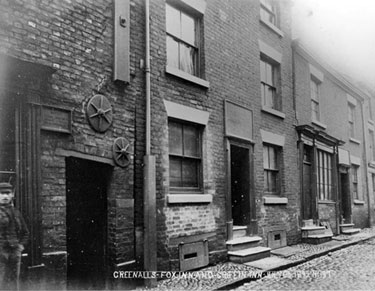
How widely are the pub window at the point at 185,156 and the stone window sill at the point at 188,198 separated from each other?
23 centimetres

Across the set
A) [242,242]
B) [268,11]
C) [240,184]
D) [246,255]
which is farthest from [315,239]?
[268,11]

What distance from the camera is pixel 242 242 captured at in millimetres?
9688

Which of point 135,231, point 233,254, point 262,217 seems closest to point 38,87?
point 135,231

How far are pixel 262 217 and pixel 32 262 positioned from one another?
685 centimetres

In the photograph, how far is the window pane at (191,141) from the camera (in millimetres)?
8820

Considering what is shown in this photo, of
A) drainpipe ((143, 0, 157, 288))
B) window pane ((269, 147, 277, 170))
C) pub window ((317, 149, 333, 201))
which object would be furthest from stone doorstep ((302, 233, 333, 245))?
drainpipe ((143, 0, 157, 288))

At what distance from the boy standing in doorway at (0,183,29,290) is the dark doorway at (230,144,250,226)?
20.3 ft

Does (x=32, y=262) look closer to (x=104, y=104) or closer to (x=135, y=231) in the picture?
(x=135, y=231)

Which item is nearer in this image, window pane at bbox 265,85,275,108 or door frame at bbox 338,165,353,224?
window pane at bbox 265,85,275,108

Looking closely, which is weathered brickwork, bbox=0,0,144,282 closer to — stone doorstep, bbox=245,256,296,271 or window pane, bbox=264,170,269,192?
stone doorstep, bbox=245,256,296,271

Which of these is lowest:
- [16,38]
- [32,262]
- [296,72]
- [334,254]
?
[334,254]

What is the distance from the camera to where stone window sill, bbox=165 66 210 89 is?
8250 mm

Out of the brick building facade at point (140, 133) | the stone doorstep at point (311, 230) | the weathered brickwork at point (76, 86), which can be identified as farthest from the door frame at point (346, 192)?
the weathered brickwork at point (76, 86)

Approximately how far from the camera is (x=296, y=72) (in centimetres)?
1358
